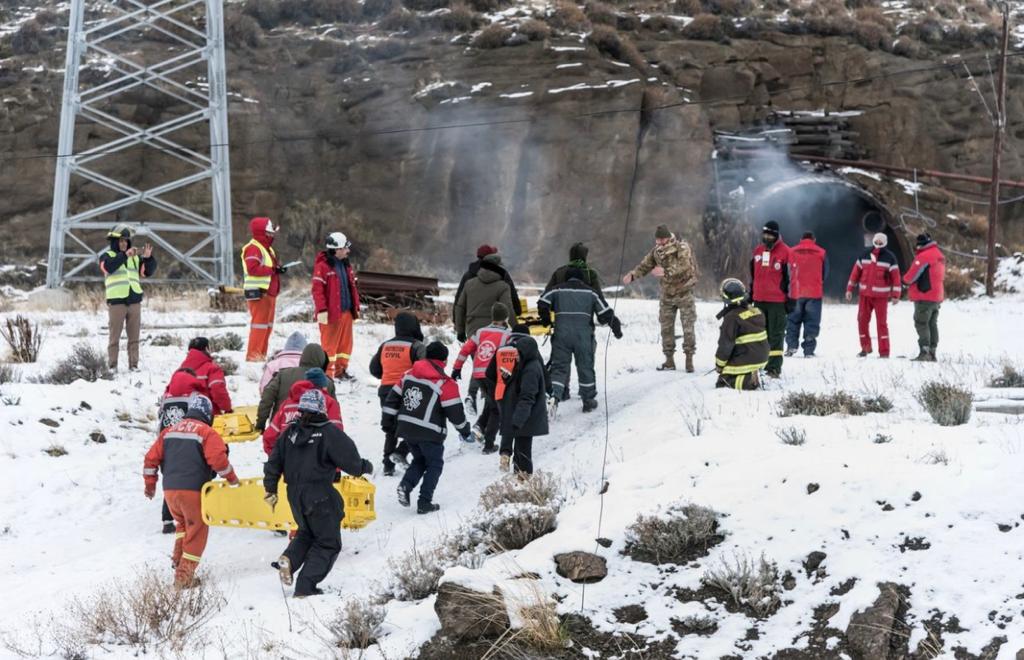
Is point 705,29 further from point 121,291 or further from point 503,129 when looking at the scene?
point 121,291

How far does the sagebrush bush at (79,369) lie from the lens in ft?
46.0

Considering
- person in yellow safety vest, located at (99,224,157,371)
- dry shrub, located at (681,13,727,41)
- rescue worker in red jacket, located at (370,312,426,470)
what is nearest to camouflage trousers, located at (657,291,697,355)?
rescue worker in red jacket, located at (370,312,426,470)

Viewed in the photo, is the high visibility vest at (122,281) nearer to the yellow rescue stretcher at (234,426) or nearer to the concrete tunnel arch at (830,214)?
the yellow rescue stretcher at (234,426)

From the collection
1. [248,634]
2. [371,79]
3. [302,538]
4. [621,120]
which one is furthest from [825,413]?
[371,79]

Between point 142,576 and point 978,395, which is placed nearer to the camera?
point 142,576

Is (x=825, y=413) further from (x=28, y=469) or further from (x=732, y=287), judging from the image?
(x=28, y=469)

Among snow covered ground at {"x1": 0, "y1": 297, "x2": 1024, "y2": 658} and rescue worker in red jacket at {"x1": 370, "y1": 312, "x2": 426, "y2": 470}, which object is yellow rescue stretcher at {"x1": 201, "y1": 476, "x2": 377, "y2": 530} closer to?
snow covered ground at {"x1": 0, "y1": 297, "x2": 1024, "y2": 658}

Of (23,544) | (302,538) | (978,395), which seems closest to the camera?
(302,538)

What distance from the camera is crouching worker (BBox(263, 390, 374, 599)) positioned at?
8281mm

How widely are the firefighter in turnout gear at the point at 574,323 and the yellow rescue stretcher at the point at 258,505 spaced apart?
4181 mm

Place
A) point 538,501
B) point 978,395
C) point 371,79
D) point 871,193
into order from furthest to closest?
point 371,79 < point 871,193 < point 978,395 < point 538,501

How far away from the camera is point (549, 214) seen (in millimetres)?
32031

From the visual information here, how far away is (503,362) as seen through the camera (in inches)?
429

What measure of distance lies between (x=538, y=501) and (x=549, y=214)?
23.4m
